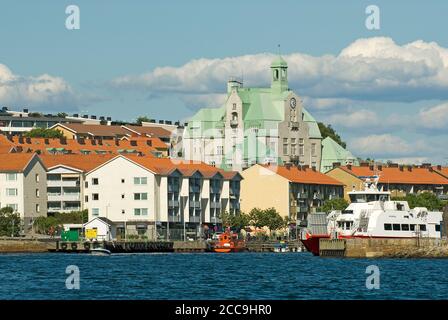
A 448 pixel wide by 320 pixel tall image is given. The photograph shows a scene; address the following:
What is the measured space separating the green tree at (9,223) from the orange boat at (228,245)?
93.0 ft

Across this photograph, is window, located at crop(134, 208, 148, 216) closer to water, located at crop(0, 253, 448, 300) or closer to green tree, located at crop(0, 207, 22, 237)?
green tree, located at crop(0, 207, 22, 237)

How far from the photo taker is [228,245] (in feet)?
547

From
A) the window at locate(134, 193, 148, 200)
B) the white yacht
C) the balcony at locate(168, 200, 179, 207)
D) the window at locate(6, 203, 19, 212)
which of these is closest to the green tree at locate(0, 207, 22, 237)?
the window at locate(6, 203, 19, 212)

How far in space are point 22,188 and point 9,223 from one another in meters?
15.8

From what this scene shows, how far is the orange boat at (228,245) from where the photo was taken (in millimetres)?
165875

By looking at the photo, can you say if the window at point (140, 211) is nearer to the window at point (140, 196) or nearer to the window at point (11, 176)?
the window at point (140, 196)

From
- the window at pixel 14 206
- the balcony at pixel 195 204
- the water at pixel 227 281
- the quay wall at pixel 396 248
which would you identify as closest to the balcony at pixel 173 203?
the balcony at pixel 195 204

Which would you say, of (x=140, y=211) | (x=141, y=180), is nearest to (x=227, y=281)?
(x=140, y=211)

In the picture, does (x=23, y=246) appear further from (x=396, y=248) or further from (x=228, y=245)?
(x=396, y=248)

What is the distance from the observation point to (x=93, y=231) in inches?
6880

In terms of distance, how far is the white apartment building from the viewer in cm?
18625
